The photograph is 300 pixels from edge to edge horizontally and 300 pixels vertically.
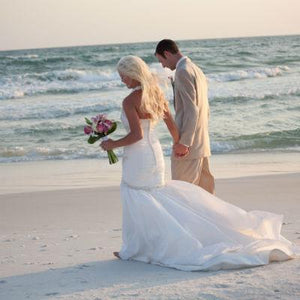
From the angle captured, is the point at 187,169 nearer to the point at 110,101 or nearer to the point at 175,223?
the point at 175,223

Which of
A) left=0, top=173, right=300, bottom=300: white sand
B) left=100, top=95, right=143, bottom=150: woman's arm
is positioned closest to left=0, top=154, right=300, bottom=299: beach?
left=0, top=173, right=300, bottom=300: white sand

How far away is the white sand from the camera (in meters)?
5.11

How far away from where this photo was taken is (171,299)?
4910 mm

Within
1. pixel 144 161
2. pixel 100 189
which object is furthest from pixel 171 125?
pixel 100 189

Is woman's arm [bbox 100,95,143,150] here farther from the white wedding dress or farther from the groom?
the groom

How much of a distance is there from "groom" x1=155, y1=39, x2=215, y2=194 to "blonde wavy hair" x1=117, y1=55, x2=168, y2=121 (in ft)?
1.56

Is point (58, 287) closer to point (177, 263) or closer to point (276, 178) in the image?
point (177, 263)

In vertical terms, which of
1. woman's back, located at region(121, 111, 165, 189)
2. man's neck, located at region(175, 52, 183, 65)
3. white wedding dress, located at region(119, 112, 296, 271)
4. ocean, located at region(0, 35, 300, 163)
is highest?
man's neck, located at region(175, 52, 183, 65)

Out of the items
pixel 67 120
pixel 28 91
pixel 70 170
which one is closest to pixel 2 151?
pixel 70 170

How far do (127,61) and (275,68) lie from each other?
31.6m

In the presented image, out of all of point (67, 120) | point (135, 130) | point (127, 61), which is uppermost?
point (127, 61)

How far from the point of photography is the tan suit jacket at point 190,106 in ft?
20.6

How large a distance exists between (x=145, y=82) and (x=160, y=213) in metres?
0.91

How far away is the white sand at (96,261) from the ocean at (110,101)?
1.37 m
